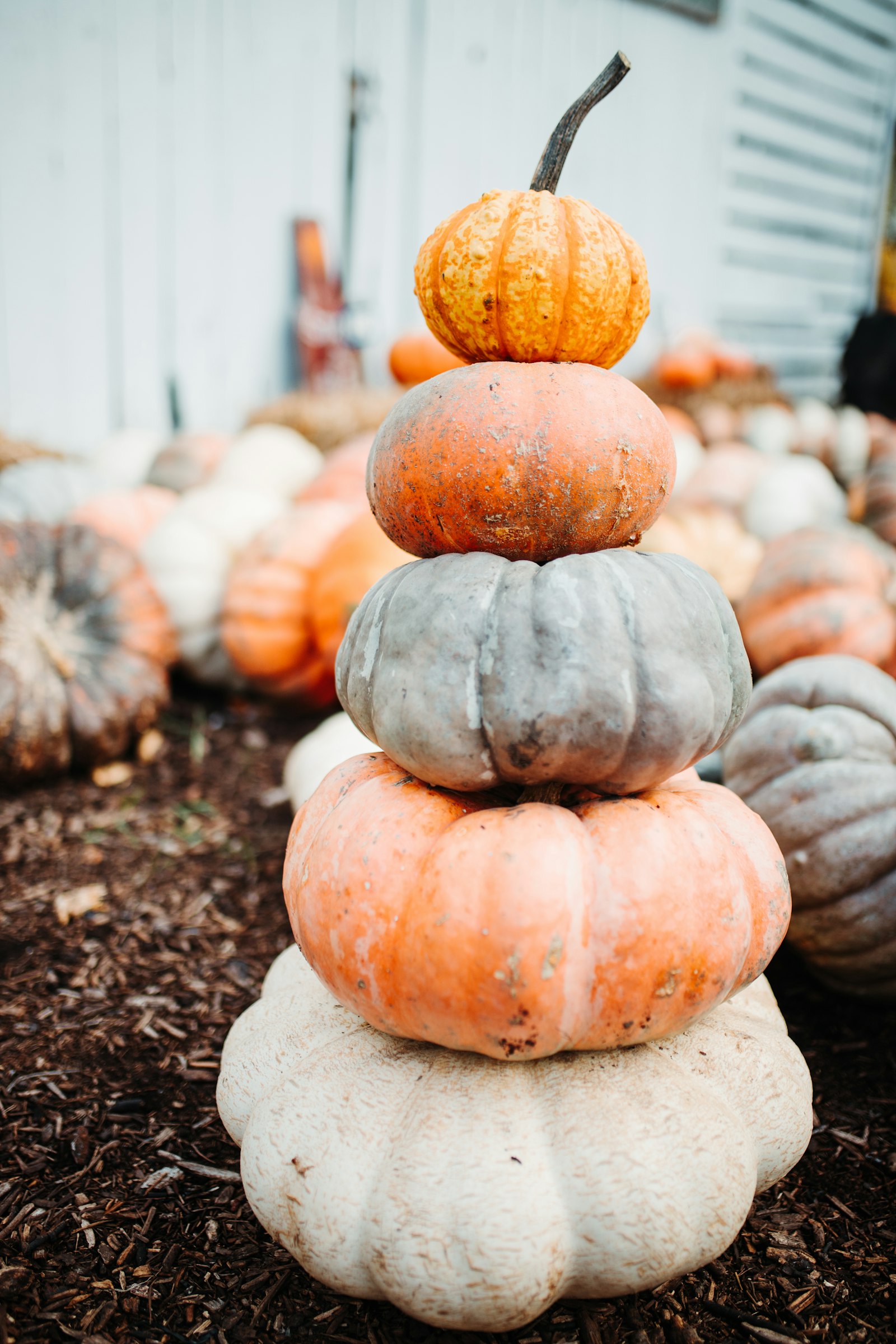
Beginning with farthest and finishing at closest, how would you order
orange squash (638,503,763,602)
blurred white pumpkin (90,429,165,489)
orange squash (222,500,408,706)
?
blurred white pumpkin (90,429,165,489), orange squash (638,503,763,602), orange squash (222,500,408,706)

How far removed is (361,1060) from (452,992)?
0.30 m

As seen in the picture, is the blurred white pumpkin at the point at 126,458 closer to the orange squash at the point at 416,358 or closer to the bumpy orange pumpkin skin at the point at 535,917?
the orange squash at the point at 416,358

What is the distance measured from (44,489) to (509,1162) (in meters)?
4.48

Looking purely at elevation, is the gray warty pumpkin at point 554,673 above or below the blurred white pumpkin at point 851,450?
above

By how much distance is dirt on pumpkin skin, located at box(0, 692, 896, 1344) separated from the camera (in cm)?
135

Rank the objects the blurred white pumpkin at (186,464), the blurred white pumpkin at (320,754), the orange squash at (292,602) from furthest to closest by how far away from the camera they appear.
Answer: the blurred white pumpkin at (186,464)
the orange squash at (292,602)
the blurred white pumpkin at (320,754)

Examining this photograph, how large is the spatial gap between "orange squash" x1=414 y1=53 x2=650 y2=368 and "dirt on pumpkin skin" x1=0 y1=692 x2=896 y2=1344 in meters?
1.57

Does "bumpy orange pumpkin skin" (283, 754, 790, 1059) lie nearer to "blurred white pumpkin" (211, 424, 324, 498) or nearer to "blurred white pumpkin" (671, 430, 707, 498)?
"blurred white pumpkin" (211, 424, 324, 498)

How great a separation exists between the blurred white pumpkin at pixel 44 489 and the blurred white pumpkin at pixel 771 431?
4561 millimetres

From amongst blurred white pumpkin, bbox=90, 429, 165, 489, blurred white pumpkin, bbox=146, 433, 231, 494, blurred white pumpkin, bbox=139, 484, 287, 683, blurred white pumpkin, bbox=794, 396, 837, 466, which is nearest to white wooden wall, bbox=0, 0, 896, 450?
blurred white pumpkin, bbox=90, 429, 165, 489

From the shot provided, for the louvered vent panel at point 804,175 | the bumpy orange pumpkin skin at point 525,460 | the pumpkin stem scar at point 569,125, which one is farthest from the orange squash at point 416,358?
the louvered vent panel at point 804,175

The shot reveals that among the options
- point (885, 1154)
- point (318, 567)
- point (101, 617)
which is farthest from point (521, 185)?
point (885, 1154)

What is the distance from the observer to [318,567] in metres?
3.74

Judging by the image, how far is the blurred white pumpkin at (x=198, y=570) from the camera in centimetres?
401
